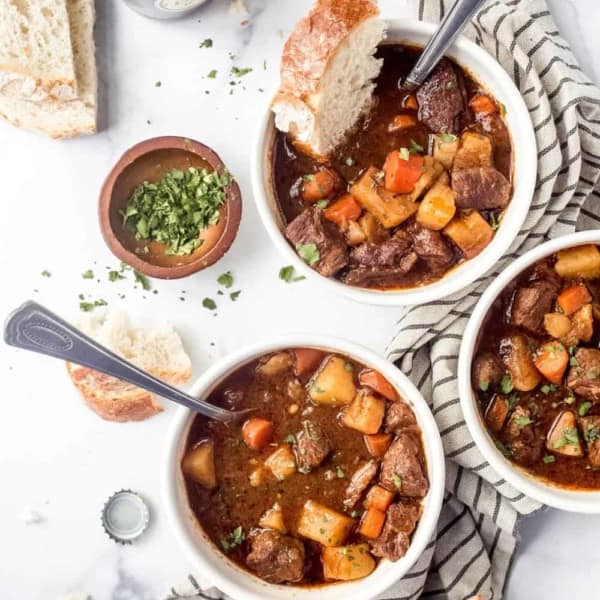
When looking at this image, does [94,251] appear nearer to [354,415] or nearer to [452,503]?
[354,415]

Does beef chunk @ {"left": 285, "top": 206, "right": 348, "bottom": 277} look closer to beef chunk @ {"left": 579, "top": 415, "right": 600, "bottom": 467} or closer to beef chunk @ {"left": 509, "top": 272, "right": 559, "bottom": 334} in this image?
beef chunk @ {"left": 509, "top": 272, "right": 559, "bottom": 334}

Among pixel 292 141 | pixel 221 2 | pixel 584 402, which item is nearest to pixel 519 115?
pixel 292 141

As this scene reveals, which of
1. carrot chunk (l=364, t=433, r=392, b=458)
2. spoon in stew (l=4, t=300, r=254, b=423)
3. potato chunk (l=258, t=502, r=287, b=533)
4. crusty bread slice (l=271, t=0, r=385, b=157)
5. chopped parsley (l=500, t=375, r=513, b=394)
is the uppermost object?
crusty bread slice (l=271, t=0, r=385, b=157)

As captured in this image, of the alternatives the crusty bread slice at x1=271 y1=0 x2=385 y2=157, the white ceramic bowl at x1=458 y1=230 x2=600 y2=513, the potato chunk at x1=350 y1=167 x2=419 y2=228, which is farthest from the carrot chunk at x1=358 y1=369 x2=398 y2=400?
the crusty bread slice at x1=271 y1=0 x2=385 y2=157

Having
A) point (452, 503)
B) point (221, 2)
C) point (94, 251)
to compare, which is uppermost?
point (221, 2)

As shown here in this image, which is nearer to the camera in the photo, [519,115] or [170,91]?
[519,115]

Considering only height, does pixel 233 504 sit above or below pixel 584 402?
below

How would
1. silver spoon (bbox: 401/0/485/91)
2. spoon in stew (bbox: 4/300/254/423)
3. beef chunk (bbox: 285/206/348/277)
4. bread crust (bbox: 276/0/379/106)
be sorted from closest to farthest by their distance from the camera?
spoon in stew (bbox: 4/300/254/423), silver spoon (bbox: 401/0/485/91), bread crust (bbox: 276/0/379/106), beef chunk (bbox: 285/206/348/277)

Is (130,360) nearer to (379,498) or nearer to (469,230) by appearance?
(379,498)
